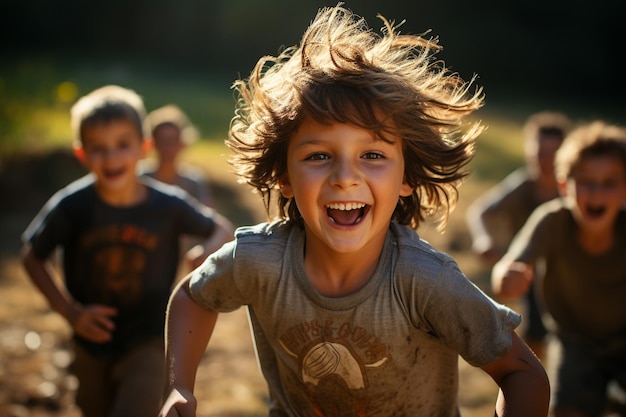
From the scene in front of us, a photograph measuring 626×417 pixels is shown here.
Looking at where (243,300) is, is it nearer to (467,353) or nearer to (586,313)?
(467,353)

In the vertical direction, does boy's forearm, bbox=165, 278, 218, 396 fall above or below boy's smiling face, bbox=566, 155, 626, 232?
below

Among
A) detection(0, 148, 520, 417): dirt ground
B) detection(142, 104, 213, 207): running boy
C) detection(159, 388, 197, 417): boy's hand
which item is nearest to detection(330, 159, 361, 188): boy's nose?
detection(159, 388, 197, 417): boy's hand

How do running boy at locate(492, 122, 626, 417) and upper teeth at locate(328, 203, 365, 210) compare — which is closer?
upper teeth at locate(328, 203, 365, 210)

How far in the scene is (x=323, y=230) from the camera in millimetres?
2406

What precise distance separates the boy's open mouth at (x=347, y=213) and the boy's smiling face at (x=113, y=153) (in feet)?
5.75

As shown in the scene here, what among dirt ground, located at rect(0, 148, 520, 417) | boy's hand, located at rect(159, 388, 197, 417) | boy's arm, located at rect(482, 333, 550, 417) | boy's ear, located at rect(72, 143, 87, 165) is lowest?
dirt ground, located at rect(0, 148, 520, 417)

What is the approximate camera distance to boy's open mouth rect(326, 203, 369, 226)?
238cm

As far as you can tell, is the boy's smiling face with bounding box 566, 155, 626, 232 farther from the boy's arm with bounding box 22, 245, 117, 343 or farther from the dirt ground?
the boy's arm with bounding box 22, 245, 117, 343

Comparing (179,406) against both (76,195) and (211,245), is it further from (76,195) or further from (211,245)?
(76,195)

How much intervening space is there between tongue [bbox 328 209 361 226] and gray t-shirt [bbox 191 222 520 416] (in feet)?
0.48

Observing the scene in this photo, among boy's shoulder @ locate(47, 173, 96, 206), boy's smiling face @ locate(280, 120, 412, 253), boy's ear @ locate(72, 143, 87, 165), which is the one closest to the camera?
boy's smiling face @ locate(280, 120, 412, 253)

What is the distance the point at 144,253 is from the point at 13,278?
3606mm

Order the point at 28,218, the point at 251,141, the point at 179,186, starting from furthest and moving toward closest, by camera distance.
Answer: the point at 28,218, the point at 179,186, the point at 251,141

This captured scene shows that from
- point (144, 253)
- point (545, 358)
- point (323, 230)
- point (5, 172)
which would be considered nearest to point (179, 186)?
point (144, 253)
